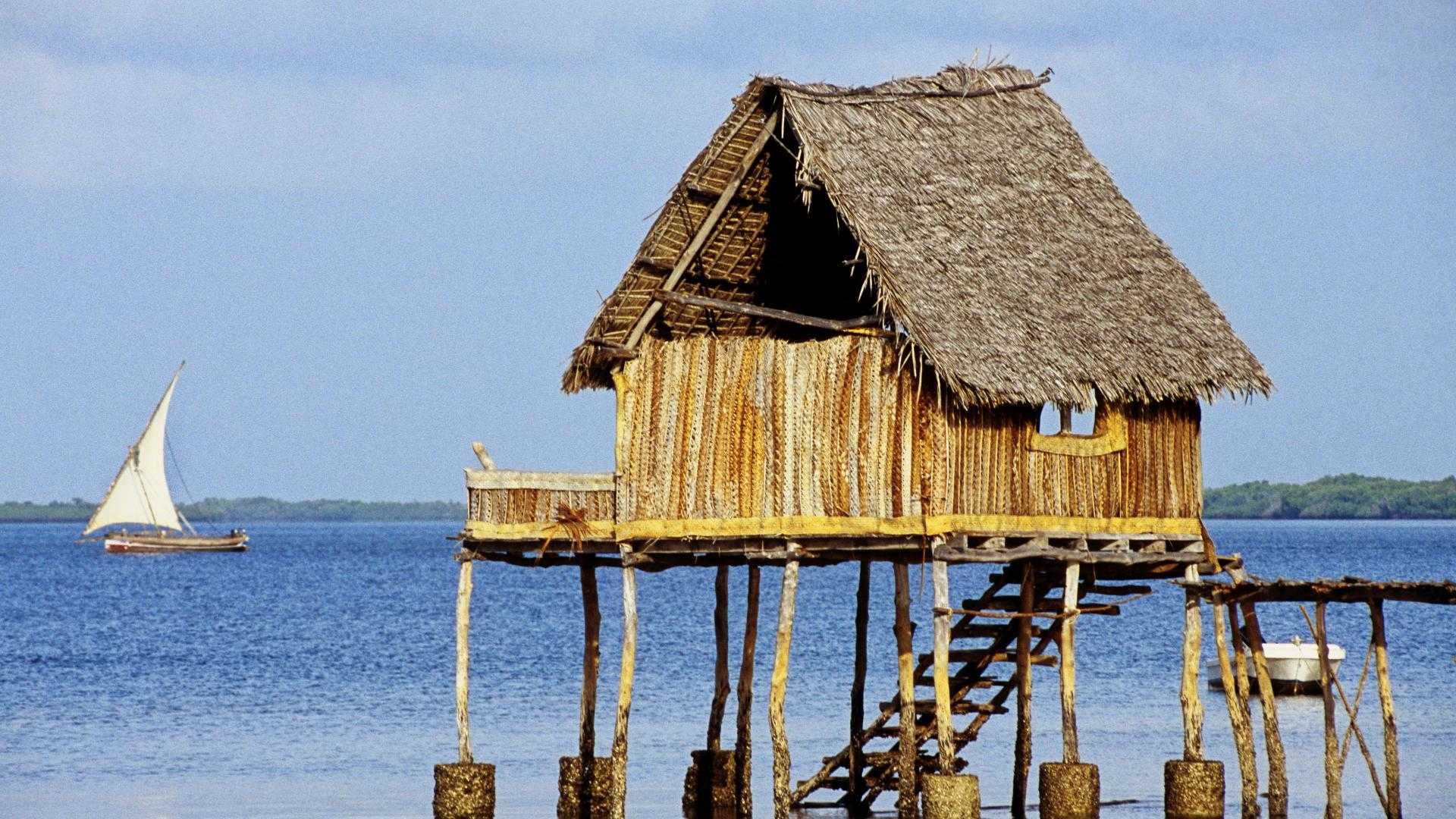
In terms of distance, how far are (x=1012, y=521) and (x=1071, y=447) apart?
4.18ft

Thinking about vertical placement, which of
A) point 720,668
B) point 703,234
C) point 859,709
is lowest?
point 859,709

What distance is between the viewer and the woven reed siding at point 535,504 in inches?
1013

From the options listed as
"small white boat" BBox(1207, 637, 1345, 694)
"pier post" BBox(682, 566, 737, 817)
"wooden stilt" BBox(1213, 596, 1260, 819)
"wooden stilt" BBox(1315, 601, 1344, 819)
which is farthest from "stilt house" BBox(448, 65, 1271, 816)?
"small white boat" BBox(1207, 637, 1345, 694)

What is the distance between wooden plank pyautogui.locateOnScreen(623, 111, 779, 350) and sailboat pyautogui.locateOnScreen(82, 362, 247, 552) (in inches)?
3701

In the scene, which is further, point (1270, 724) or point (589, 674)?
point (589, 674)

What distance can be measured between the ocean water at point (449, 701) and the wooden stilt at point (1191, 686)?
282 centimetres

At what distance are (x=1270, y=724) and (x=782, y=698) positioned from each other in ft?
17.9

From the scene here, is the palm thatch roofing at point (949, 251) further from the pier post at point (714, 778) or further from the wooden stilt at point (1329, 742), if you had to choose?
the pier post at point (714, 778)

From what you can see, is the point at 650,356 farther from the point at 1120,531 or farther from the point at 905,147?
the point at 1120,531

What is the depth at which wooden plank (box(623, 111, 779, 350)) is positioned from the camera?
2598cm

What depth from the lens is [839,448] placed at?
2450cm

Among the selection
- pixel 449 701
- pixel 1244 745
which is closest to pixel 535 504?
pixel 1244 745

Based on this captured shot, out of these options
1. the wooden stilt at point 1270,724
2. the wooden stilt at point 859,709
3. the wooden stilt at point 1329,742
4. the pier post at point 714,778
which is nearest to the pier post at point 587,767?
the pier post at point 714,778

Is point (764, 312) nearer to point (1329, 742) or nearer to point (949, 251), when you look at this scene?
point (949, 251)
